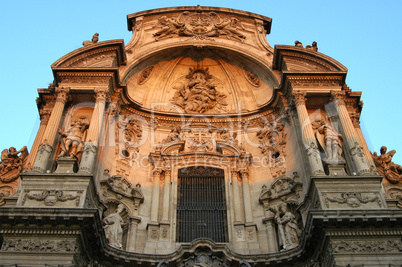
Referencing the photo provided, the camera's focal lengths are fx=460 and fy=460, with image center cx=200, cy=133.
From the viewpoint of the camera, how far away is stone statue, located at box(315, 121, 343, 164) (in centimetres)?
1578

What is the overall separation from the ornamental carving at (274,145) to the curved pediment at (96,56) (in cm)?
679

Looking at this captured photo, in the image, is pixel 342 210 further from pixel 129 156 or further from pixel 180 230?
pixel 129 156

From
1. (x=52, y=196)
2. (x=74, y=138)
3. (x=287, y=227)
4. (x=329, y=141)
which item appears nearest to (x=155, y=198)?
(x=74, y=138)

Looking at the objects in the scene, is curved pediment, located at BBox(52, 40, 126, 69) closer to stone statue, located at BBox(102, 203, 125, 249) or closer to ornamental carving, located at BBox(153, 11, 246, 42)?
ornamental carving, located at BBox(153, 11, 246, 42)

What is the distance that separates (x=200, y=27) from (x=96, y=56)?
5.74m

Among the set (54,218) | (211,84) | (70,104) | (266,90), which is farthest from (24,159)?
(266,90)

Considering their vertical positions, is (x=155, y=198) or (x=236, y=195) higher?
(x=236, y=195)

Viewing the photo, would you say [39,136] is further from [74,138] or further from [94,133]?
[94,133]

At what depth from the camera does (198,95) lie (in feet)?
68.5

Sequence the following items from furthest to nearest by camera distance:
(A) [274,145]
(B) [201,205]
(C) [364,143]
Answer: (A) [274,145], (C) [364,143], (B) [201,205]

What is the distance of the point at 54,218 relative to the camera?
1270 cm

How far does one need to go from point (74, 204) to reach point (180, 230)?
14.1ft

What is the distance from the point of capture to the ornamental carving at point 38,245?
12.4 m

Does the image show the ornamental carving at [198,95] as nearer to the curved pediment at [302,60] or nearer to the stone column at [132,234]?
the curved pediment at [302,60]
